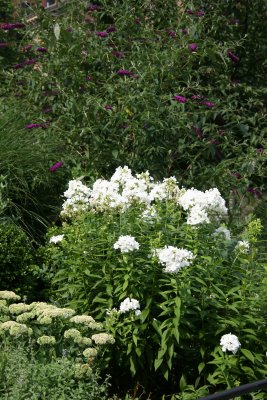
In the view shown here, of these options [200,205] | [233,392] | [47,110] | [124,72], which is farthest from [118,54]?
[233,392]

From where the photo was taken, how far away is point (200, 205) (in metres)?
5.50

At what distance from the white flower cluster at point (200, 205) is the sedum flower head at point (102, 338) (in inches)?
40.6

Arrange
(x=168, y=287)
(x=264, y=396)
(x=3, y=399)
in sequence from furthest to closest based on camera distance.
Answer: (x=168, y=287) → (x=264, y=396) → (x=3, y=399)

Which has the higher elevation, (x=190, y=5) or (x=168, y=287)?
(x=190, y=5)

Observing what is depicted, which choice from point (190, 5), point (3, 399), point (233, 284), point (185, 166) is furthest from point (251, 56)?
point (3, 399)

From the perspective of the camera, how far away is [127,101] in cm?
762

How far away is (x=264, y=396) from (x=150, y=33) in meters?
4.96

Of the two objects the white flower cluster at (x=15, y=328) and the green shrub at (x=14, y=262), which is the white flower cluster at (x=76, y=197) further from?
the white flower cluster at (x=15, y=328)

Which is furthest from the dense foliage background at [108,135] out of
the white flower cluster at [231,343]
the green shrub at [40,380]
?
the green shrub at [40,380]

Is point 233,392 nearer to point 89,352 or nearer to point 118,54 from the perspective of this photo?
point 89,352

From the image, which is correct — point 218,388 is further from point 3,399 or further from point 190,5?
point 190,5

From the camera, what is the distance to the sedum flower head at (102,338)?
4.63m

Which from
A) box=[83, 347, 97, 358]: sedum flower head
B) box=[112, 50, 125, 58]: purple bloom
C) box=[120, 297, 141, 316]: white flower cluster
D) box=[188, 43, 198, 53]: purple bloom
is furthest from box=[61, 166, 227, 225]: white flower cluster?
box=[112, 50, 125, 58]: purple bloom

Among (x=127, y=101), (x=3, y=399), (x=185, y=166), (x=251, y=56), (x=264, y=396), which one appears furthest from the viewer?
(x=251, y=56)
